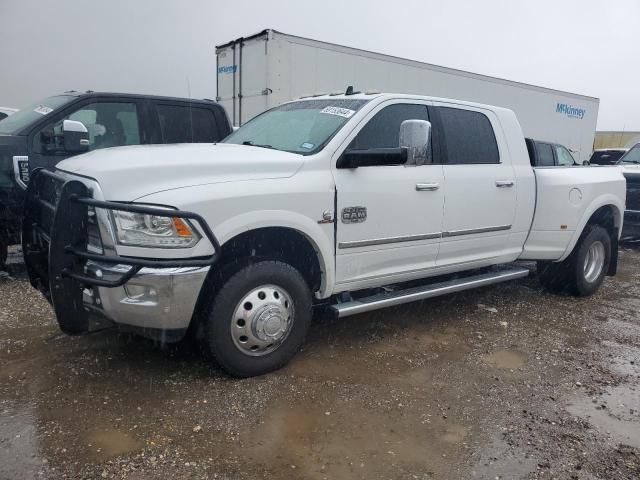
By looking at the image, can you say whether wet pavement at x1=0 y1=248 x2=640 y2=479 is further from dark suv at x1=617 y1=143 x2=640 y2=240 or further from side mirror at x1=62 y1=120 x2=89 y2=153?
dark suv at x1=617 y1=143 x2=640 y2=240

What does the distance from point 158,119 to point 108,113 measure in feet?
1.68

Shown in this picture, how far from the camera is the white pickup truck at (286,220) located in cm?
298

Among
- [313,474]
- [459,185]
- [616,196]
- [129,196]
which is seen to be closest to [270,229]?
[129,196]

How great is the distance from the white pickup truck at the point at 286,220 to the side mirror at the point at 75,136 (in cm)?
134

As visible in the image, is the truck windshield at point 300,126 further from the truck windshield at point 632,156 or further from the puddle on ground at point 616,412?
the truck windshield at point 632,156

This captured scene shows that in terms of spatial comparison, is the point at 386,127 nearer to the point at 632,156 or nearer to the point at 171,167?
the point at 171,167

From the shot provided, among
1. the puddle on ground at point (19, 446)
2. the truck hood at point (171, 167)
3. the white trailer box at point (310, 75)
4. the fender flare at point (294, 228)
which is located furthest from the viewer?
the white trailer box at point (310, 75)

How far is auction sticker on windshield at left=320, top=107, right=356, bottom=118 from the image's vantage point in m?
3.92

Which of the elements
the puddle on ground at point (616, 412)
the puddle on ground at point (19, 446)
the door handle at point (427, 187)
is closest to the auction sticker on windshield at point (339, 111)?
the door handle at point (427, 187)

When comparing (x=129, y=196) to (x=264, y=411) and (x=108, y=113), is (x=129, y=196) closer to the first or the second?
(x=264, y=411)

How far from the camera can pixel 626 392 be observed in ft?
11.9

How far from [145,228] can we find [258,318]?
Answer: 0.91 m

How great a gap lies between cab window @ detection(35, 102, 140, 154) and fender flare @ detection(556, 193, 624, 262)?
4662 millimetres

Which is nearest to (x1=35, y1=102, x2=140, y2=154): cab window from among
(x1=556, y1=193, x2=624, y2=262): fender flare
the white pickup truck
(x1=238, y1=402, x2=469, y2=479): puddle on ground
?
the white pickup truck
